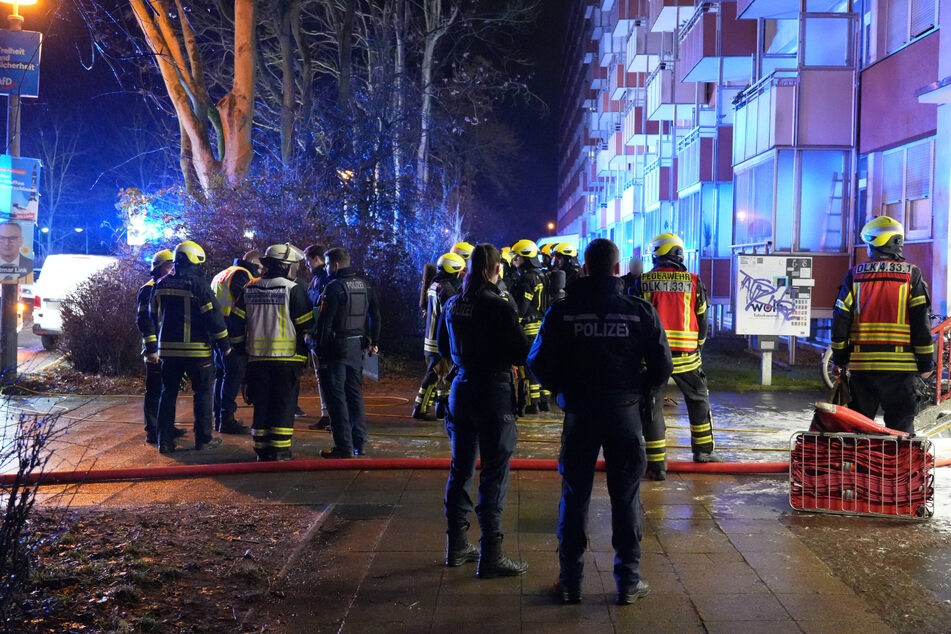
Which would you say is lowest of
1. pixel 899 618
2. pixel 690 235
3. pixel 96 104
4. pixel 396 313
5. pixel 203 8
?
pixel 899 618

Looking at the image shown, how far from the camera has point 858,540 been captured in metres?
5.71

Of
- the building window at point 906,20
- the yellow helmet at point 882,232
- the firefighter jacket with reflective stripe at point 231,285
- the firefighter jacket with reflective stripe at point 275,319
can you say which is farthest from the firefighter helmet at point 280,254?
the building window at point 906,20

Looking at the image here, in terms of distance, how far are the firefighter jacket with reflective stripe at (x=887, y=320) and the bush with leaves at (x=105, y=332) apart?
1045 cm

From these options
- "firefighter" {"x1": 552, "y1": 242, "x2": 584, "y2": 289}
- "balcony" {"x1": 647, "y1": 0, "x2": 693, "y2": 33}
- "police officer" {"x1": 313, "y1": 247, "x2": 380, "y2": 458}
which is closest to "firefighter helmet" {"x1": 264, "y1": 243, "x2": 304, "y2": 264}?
"police officer" {"x1": 313, "y1": 247, "x2": 380, "y2": 458}

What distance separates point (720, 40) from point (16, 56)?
15922 mm

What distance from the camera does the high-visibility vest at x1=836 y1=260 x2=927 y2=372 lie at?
6797 millimetres

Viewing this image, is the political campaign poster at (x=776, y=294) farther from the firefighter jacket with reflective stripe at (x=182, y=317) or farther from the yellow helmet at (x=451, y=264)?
the firefighter jacket with reflective stripe at (x=182, y=317)

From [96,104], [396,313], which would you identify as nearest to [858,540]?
[396,313]

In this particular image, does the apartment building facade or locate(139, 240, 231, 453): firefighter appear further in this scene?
the apartment building facade

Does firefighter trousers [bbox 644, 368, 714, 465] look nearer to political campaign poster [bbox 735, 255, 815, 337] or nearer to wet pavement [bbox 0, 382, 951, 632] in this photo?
wet pavement [bbox 0, 382, 951, 632]

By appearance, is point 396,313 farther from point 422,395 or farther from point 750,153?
point 750,153

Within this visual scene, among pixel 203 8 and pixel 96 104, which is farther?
pixel 96 104

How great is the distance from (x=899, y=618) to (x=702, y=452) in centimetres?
351

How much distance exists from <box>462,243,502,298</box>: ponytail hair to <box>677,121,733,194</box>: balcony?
776 inches
